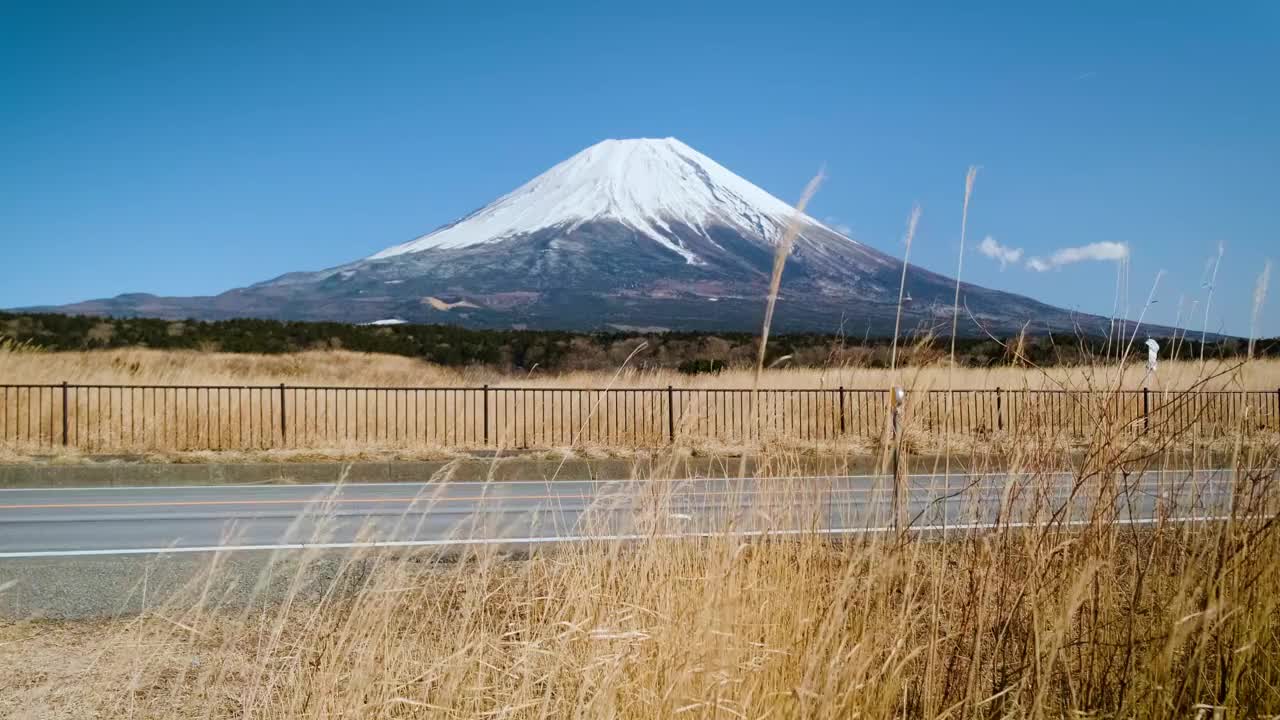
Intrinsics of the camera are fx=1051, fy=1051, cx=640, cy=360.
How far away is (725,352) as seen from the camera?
51438 millimetres

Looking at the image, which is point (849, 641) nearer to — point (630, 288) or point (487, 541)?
point (487, 541)

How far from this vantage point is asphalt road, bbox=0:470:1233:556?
420cm

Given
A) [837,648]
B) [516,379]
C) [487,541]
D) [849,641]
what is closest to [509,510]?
[487,541]

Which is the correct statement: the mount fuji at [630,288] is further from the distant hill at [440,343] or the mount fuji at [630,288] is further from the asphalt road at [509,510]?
the asphalt road at [509,510]

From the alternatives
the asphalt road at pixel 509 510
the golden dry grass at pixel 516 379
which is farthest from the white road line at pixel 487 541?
the golden dry grass at pixel 516 379

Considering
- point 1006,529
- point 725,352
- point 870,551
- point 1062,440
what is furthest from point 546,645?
point 725,352

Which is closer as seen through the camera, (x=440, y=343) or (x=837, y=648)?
(x=837, y=648)

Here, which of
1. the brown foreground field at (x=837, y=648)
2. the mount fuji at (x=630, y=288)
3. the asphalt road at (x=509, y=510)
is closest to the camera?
the brown foreground field at (x=837, y=648)

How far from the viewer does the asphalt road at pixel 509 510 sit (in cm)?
420

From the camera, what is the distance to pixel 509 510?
10.4m

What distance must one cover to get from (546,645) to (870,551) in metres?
1.64

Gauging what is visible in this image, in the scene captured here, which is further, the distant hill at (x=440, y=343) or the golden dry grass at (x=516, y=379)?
the distant hill at (x=440, y=343)

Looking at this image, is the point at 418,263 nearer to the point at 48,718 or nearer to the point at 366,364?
the point at 366,364

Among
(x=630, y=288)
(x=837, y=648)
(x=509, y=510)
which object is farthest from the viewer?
(x=630, y=288)
